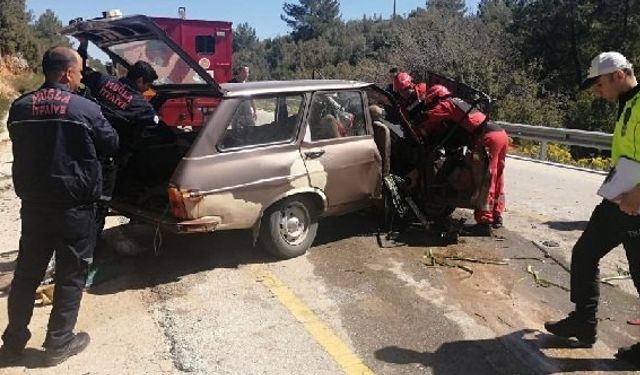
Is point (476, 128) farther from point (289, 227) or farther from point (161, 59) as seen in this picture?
point (161, 59)

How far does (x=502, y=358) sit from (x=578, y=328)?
54cm

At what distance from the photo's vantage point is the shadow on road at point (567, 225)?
6.76 metres

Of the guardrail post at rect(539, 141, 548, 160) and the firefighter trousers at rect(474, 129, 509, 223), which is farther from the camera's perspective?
the guardrail post at rect(539, 141, 548, 160)

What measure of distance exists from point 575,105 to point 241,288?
21456 millimetres

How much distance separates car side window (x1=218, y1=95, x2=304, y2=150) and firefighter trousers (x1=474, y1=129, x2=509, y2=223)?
1.98 metres

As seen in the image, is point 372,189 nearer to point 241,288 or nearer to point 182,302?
point 241,288

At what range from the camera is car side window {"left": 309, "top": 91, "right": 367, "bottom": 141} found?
555cm

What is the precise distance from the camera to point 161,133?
558 centimetres

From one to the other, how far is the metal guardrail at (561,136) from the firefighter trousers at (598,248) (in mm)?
8489

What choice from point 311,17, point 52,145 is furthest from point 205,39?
point 311,17

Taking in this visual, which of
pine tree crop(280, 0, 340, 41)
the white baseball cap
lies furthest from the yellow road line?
pine tree crop(280, 0, 340, 41)

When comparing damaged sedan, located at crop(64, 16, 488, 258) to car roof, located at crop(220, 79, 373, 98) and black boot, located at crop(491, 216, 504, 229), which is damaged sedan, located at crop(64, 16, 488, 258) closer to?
car roof, located at crop(220, 79, 373, 98)

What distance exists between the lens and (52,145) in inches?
141

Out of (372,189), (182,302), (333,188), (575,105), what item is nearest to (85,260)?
(182,302)
